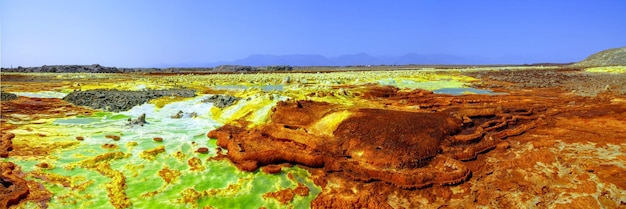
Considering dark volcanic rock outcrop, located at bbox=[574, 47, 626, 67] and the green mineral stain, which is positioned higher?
dark volcanic rock outcrop, located at bbox=[574, 47, 626, 67]

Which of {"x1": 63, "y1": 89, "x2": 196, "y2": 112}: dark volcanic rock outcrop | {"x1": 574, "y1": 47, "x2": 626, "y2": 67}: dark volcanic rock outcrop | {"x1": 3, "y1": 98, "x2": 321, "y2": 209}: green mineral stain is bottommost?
{"x1": 3, "y1": 98, "x2": 321, "y2": 209}: green mineral stain

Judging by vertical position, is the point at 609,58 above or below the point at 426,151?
above

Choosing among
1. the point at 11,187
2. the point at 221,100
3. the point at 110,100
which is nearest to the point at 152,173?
the point at 11,187

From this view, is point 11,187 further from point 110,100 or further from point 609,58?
point 609,58

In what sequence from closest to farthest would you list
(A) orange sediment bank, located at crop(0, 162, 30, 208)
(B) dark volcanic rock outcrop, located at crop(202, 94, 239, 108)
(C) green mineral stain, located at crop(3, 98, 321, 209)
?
1. (A) orange sediment bank, located at crop(0, 162, 30, 208)
2. (C) green mineral stain, located at crop(3, 98, 321, 209)
3. (B) dark volcanic rock outcrop, located at crop(202, 94, 239, 108)

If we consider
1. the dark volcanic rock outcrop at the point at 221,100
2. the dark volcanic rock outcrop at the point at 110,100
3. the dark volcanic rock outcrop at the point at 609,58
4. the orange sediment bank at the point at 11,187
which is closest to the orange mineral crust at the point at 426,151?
the dark volcanic rock outcrop at the point at 221,100

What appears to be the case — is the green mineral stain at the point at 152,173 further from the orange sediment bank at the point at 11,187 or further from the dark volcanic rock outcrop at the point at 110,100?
the dark volcanic rock outcrop at the point at 110,100

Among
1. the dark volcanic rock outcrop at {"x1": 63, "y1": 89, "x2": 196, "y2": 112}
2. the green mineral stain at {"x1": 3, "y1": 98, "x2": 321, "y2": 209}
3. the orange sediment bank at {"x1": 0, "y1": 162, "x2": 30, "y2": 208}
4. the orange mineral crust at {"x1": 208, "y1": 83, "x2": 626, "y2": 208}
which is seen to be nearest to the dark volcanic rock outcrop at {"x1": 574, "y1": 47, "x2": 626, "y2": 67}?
the orange mineral crust at {"x1": 208, "y1": 83, "x2": 626, "y2": 208}

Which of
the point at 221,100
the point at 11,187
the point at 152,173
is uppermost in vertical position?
the point at 221,100

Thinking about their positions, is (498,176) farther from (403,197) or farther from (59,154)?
(59,154)

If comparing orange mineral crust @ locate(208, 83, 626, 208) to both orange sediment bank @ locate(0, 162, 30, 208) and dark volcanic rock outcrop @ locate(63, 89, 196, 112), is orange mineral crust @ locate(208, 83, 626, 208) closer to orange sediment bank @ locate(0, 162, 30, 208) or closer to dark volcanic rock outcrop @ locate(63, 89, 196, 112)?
orange sediment bank @ locate(0, 162, 30, 208)

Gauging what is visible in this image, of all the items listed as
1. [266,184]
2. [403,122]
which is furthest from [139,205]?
[403,122]
